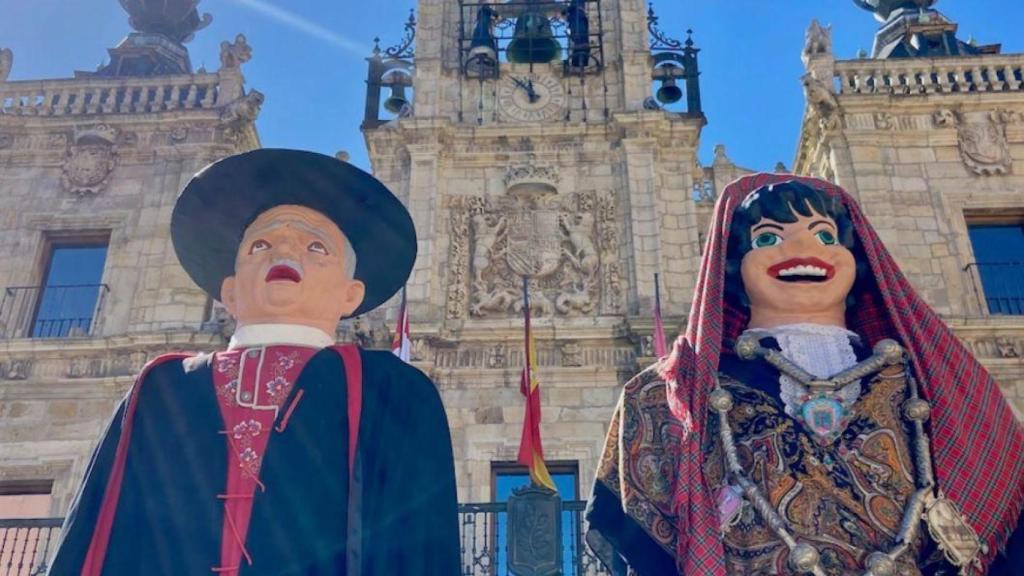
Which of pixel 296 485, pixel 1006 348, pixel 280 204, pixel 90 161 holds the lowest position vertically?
pixel 296 485

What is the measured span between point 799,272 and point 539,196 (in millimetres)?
7411

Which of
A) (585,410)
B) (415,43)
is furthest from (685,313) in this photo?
(415,43)

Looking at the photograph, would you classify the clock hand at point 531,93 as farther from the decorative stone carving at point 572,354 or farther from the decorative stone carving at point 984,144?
the decorative stone carving at point 984,144

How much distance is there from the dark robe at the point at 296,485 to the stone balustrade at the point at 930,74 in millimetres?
9789

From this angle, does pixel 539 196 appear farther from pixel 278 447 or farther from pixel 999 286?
pixel 278 447

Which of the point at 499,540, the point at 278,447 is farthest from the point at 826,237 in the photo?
the point at 499,540

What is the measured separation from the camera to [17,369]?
984 centimetres

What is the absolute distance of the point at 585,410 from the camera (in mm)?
9289

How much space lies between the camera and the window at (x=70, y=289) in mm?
10461

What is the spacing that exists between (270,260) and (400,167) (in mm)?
Result: 7681

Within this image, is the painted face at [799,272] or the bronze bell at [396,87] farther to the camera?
the bronze bell at [396,87]

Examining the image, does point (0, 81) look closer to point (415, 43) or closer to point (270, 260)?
point (415, 43)

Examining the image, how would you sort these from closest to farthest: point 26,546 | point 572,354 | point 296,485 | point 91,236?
1. point 296,485
2. point 26,546
3. point 572,354
4. point 91,236

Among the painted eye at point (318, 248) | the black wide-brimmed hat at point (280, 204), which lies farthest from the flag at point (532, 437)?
the painted eye at point (318, 248)
